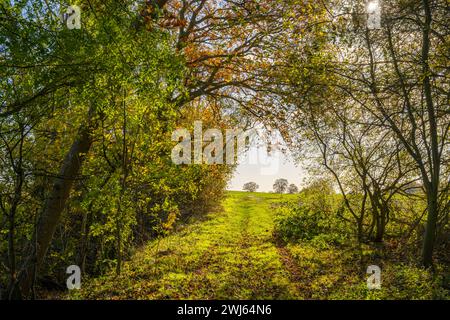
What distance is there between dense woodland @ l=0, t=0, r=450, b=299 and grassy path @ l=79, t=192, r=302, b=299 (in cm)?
26

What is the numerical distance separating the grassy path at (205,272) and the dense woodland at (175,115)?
0.85 feet

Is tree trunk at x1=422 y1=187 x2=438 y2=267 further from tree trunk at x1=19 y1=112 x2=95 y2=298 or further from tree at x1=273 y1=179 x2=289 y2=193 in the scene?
tree at x1=273 y1=179 x2=289 y2=193

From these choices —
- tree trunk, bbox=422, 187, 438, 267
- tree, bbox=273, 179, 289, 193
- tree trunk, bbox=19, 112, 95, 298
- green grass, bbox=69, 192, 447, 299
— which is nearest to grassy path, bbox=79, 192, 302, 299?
green grass, bbox=69, 192, 447, 299

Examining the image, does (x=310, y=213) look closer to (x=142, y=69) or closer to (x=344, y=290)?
(x=344, y=290)

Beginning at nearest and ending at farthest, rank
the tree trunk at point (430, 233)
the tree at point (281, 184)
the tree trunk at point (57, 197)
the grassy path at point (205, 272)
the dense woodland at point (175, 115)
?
the dense woodland at point (175, 115)
the grassy path at point (205, 272)
the tree trunk at point (57, 197)
the tree trunk at point (430, 233)
the tree at point (281, 184)

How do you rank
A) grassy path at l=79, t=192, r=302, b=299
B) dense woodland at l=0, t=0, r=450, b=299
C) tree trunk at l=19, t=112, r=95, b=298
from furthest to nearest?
tree trunk at l=19, t=112, r=95, b=298, grassy path at l=79, t=192, r=302, b=299, dense woodland at l=0, t=0, r=450, b=299

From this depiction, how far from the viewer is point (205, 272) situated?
38.2 ft

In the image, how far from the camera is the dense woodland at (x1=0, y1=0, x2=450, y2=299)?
705 cm

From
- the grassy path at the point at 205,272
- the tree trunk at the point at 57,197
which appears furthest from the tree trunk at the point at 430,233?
the tree trunk at the point at 57,197

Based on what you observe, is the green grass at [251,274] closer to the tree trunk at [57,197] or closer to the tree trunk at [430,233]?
the tree trunk at [430,233]

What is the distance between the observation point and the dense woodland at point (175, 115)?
7.05m

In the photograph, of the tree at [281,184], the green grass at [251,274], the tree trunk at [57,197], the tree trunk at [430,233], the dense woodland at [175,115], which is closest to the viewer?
the dense woodland at [175,115]

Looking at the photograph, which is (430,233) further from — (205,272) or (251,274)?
(205,272)

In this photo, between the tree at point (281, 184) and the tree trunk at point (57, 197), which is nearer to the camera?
the tree trunk at point (57, 197)
